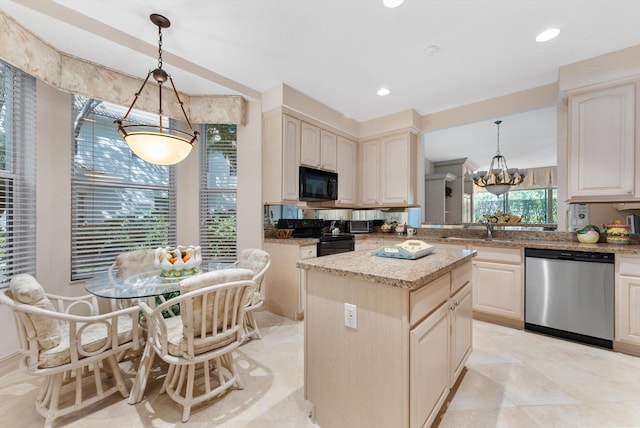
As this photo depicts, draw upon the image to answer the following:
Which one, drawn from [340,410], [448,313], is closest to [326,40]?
[448,313]

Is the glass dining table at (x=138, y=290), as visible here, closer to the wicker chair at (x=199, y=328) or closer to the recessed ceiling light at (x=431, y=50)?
the wicker chair at (x=199, y=328)

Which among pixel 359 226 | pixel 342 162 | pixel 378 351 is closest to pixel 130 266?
pixel 378 351

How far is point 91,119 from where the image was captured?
8.84 feet

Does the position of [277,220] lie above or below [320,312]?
above

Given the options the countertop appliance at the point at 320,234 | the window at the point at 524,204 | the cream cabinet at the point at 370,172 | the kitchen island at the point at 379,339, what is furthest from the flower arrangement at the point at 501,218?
the kitchen island at the point at 379,339

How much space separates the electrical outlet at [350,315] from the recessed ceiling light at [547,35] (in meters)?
2.72

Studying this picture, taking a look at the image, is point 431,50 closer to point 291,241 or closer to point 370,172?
point 370,172

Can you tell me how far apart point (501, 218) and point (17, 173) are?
5.15 metres

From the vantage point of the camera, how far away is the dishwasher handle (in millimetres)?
2426

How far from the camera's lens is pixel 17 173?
2.23 metres

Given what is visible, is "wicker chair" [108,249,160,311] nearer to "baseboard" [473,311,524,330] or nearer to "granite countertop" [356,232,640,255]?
"granite countertop" [356,232,640,255]

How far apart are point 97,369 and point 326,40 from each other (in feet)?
9.72

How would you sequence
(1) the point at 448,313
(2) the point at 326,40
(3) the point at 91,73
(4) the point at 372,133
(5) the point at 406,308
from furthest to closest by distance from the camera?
(4) the point at 372,133, (3) the point at 91,73, (2) the point at 326,40, (1) the point at 448,313, (5) the point at 406,308

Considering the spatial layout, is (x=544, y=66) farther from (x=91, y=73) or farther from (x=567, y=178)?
(x=91, y=73)
